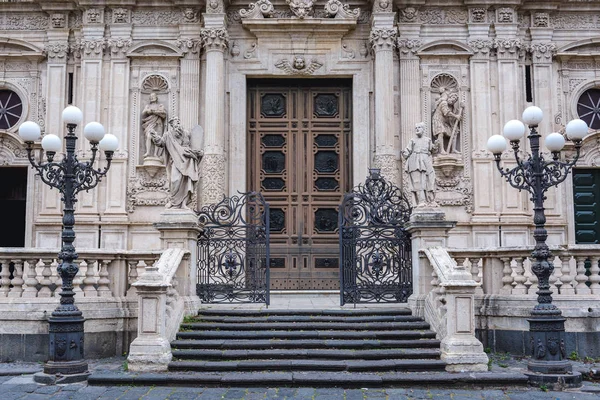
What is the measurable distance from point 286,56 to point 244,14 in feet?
5.05

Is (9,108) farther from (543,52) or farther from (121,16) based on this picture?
(543,52)

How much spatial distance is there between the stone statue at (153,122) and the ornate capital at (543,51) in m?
9.88

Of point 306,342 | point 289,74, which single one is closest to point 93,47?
point 289,74

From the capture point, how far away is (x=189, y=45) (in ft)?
58.2

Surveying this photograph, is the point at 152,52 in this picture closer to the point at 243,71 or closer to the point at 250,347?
the point at 243,71

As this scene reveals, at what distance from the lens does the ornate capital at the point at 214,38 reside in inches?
679

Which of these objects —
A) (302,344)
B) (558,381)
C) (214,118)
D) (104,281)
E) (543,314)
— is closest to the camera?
(558,381)

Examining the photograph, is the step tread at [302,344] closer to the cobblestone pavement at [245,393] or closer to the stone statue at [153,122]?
the cobblestone pavement at [245,393]

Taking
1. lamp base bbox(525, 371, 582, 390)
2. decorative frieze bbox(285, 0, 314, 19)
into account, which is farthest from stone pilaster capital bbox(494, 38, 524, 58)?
lamp base bbox(525, 371, 582, 390)

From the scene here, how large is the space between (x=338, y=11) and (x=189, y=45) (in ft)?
13.2

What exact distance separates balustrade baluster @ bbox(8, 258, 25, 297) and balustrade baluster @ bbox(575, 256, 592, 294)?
960cm

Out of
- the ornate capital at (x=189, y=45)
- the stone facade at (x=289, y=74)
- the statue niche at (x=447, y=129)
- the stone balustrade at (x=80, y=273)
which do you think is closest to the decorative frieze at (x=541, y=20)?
the stone facade at (x=289, y=74)

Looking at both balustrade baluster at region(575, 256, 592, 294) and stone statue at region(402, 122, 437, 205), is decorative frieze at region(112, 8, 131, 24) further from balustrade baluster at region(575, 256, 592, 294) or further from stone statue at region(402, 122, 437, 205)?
balustrade baluster at region(575, 256, 592, 294)

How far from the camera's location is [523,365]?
10727mm
